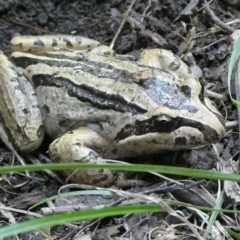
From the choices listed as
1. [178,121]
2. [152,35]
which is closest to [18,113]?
[178,121]

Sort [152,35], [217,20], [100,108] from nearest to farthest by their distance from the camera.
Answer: [100,108] → [217,20] → [152,35]

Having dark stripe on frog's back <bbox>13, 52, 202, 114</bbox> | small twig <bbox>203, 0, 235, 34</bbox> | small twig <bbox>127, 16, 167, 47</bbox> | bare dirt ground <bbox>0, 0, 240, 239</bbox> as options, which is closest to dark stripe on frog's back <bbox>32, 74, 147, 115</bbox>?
dark stripe on frog's back <bbox>13, 52, 202, 114</bbox>

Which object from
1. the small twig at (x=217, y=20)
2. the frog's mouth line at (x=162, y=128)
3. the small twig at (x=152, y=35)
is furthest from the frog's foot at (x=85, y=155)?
the small twig at (x=217, y=20)

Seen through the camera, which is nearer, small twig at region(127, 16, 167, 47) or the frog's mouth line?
the frog's mouth line

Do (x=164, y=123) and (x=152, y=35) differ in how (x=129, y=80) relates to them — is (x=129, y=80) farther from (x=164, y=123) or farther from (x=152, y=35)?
(x=152, y=35)

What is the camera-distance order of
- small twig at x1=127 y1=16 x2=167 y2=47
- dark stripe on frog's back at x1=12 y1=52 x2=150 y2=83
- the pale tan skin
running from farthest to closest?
small twig at x1=127 y1=16 x2=167 y2=47, dark stripe on frog's back at x1=12 y1=52 x2=150 y2=83, the pale tan skin

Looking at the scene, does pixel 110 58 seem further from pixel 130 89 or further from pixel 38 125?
pixel 38 125

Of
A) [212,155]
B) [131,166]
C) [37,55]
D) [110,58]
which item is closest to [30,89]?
[37,55]

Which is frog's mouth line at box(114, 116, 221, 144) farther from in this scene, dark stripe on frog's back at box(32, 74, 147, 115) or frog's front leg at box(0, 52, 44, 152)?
frog's front leg at box(0, 52, 44, 152)
